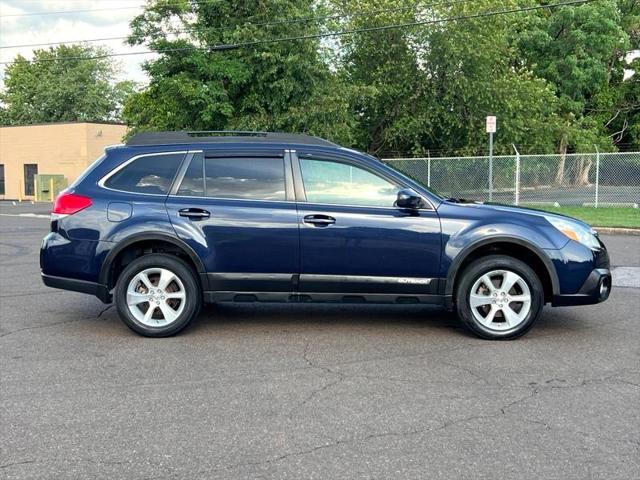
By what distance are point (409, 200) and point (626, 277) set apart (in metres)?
5.17

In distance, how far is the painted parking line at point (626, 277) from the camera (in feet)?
29.3

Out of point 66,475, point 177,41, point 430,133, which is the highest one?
point 177,41

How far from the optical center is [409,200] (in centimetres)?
588

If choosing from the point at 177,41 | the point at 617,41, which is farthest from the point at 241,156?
Result: the point at 617,41

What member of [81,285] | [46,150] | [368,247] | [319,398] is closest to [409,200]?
[368,247]

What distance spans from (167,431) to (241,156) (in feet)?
9.81

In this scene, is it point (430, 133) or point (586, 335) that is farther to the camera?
point (430, 133)

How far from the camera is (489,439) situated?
148 inches

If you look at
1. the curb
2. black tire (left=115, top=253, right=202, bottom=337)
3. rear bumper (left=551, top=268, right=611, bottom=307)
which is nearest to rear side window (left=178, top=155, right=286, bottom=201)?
black tire (left=115, top=253, right=202, bottom=337)

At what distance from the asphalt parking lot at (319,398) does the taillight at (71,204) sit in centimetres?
117

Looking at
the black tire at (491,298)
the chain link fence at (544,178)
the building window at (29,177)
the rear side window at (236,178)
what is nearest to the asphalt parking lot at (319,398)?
the black tire at (491,298)

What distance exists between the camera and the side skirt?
235 inches

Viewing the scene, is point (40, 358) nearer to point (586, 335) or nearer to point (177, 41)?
point (586, 335)

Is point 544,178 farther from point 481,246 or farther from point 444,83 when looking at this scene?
point 481,246
